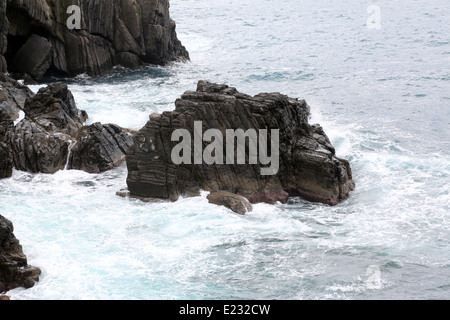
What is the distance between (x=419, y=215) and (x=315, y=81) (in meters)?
22.4

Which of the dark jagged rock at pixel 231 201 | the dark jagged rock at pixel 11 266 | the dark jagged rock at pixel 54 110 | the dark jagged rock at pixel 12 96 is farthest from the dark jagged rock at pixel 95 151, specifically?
the dark jagged rock at pixel 11 266

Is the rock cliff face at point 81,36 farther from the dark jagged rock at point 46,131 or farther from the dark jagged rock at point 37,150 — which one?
the dark jagged rock at point 37,150

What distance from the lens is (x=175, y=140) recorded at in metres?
25.6

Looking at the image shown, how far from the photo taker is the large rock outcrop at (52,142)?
27.5 metres

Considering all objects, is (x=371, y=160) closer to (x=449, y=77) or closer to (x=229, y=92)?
(x=229, y=92)

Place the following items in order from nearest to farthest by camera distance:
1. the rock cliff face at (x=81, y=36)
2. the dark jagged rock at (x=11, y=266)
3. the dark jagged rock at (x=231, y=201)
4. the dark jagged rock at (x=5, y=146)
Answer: the dark jagged rock at (x=11, y=266), the dark jagged rock at (x=231, y=201), the dark jagged rock at (x=5, y=146), the rock cliff face at (x=81, y=36)

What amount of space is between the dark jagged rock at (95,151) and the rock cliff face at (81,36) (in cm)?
1179

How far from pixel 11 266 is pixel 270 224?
8.95 m

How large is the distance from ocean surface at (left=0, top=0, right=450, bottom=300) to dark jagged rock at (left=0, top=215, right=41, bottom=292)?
32cm

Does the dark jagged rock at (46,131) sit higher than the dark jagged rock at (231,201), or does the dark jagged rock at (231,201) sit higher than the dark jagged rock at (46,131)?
the dark jagged rock at (46,131)

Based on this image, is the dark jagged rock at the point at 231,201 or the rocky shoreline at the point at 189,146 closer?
the dark jagged rock at the point at 231,201

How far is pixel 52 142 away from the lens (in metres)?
27.9

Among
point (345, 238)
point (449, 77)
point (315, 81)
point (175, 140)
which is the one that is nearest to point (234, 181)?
point (175, 140)

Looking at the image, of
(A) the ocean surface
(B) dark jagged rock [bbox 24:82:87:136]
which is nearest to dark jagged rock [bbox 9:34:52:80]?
(A) the ocean surface
